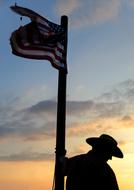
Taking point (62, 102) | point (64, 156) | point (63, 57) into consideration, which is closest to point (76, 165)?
point (64, 156)

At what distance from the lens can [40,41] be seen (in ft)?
46.9

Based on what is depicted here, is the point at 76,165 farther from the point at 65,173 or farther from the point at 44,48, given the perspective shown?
the point at 44,48

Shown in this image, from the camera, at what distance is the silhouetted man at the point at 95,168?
10.9 meters

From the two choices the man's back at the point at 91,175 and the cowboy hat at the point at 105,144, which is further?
the cowboy hat at the point at 105,144

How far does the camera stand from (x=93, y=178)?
1088 centimetres

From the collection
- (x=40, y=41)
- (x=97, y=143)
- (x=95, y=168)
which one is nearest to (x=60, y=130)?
(x=97, y=143)

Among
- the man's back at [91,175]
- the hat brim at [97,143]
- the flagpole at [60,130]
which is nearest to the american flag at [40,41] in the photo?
the flagpole at [60,130]

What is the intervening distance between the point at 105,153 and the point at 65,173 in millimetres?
1004

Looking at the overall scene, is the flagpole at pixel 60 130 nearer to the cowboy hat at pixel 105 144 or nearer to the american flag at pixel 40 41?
the american flag at pixel 40 41

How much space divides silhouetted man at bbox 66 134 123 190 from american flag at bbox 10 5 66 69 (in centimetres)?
345

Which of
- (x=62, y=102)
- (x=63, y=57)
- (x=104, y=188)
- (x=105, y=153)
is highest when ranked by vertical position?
(x=63, y=57)

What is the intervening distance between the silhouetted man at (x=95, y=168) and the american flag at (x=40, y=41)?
3451 mm

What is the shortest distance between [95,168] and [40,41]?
4554mm

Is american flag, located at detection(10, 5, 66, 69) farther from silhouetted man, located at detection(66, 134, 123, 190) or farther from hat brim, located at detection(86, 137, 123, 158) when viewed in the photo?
silhouetted man, located at detection(66, 134, 123, 190)
